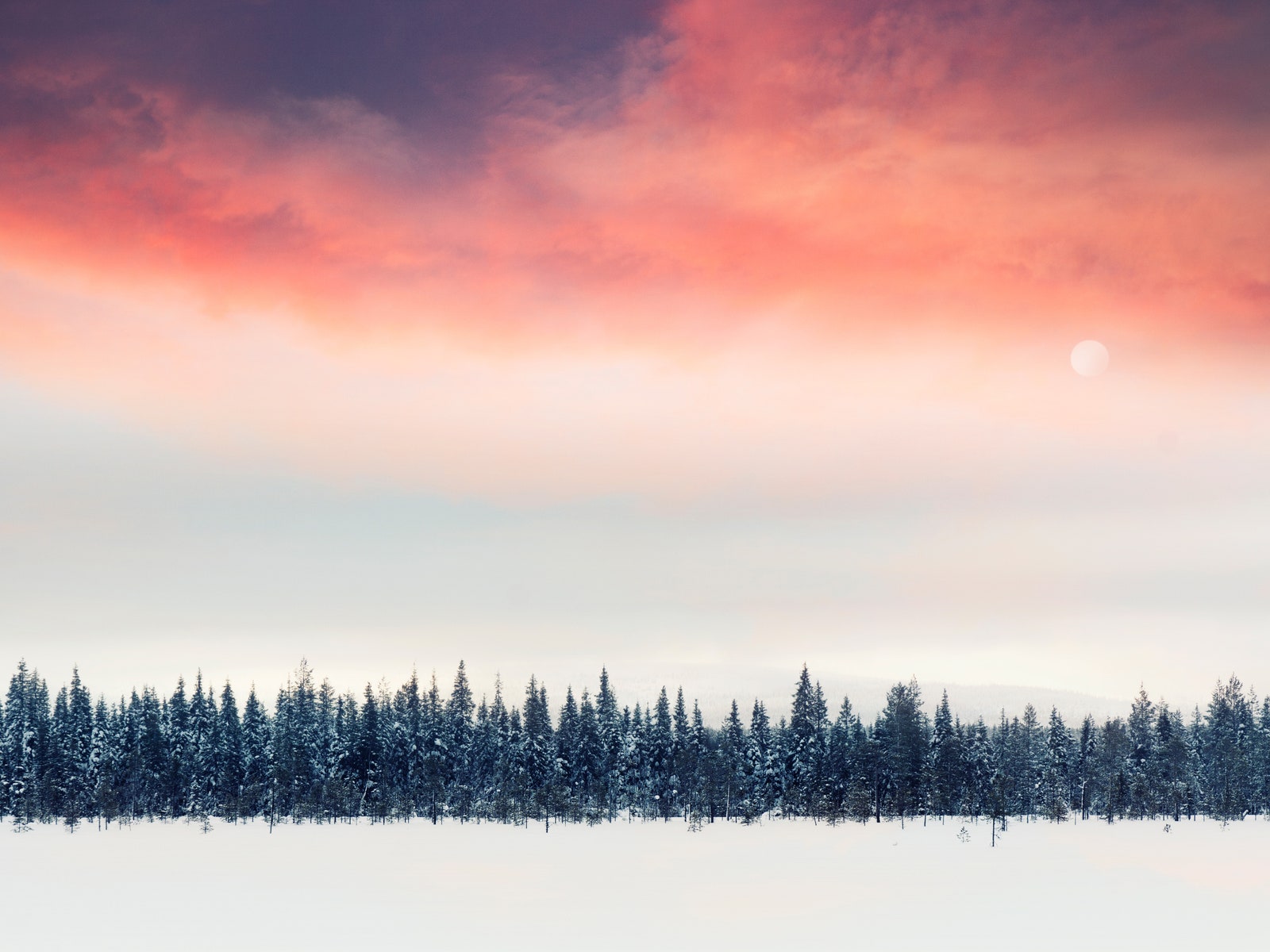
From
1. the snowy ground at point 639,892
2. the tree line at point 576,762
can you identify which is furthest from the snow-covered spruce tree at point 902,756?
the snowy ground at point 639,892

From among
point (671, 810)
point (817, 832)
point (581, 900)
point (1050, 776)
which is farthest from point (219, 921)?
point (1050, 776)

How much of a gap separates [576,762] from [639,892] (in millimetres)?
82416

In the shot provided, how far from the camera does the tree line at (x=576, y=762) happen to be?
12119cm

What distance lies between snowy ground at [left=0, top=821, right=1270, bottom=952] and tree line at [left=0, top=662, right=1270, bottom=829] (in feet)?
91.2

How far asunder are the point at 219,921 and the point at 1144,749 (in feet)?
412

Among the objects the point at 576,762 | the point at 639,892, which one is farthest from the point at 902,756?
the point at 639,892

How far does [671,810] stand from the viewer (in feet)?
451

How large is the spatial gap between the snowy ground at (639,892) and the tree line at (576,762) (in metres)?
27.8

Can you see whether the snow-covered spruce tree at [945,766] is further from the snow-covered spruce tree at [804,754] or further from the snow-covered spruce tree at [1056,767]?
the snow-covered spruce tree at [1056,767]

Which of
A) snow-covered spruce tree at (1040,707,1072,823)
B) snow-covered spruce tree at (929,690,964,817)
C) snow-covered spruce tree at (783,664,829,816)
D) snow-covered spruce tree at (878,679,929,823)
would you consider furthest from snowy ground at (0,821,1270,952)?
snow-covered spruce tree at (1040,707,1072,823)

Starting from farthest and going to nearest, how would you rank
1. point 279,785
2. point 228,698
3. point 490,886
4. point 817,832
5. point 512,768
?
point 228,698, point 512,768, point 279,785, point 817,832, point 490,886

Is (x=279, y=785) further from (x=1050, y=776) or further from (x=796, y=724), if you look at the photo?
(x=1050, y=776)

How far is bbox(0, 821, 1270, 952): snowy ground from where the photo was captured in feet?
134

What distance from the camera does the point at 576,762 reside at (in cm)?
13438
